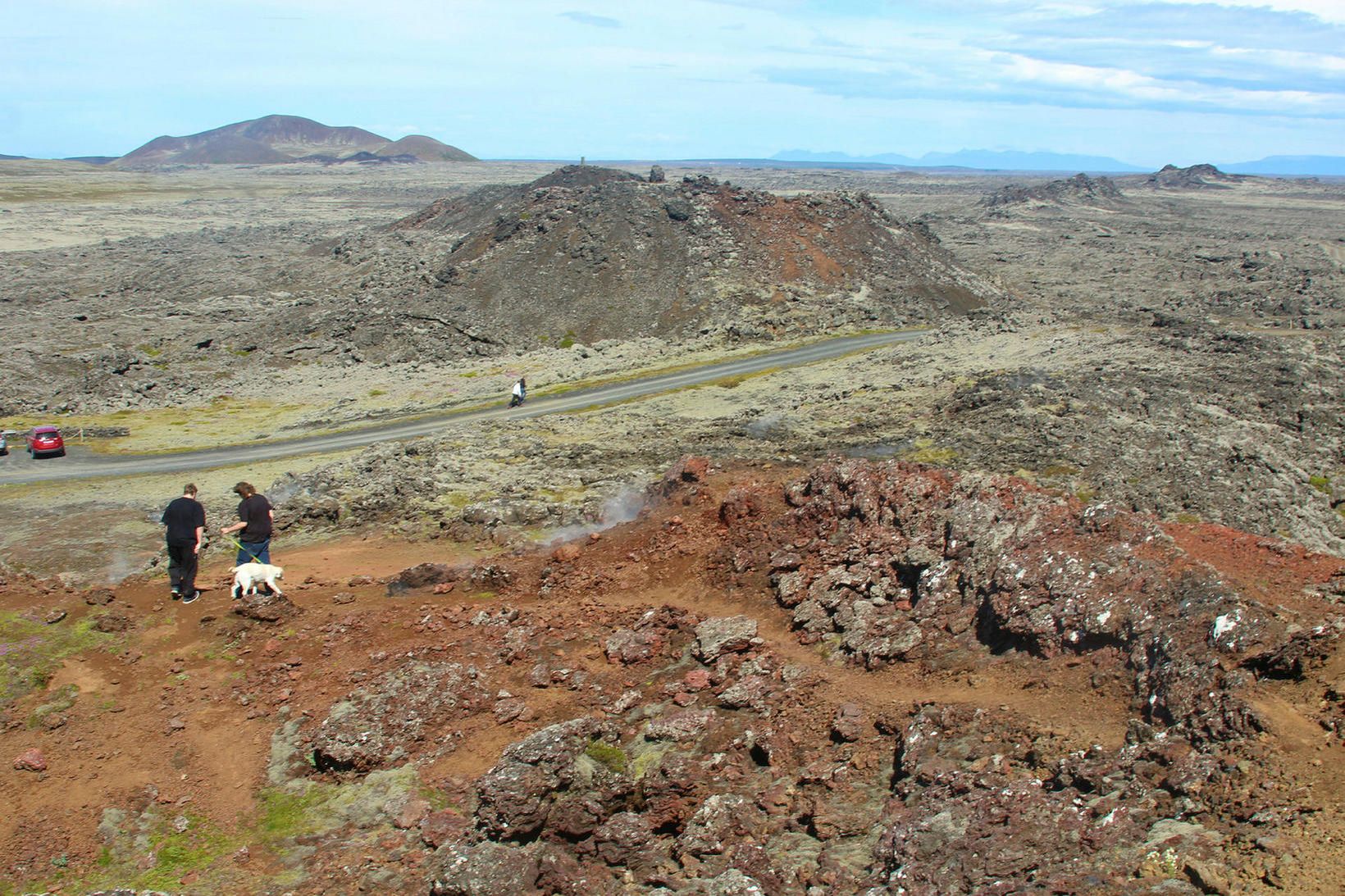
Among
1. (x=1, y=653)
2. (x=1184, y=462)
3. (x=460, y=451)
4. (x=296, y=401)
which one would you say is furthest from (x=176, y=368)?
(x=1184, y=462)

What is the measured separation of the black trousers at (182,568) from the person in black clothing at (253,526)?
746 mm

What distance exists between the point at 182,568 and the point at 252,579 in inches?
50.8

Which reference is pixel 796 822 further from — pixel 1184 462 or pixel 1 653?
pixel 1184 462

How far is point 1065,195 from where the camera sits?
146 metres

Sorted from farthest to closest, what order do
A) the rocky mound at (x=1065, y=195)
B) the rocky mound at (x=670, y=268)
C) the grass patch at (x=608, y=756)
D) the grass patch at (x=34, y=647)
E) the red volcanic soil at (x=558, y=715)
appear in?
the rocky mound at (x=1065, y=195) → the rocky mound at (x=670, y=268) → the grass patch at (x=34, y=647) → the grass patch at (x=608, y=756) → the red volcanic soil at (x=558, y=715)

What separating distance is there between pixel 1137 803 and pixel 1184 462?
20491 mm

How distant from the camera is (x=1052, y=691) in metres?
11.5

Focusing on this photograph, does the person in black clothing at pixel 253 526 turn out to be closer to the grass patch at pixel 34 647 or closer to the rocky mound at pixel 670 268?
the grass patch at pixel 34 647

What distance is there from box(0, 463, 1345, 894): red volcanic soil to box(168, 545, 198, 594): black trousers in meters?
0.34

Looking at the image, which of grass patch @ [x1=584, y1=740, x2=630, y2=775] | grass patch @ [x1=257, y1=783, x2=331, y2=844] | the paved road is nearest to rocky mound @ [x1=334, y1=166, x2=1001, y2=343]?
the paved road

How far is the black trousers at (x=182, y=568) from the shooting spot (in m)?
16.4

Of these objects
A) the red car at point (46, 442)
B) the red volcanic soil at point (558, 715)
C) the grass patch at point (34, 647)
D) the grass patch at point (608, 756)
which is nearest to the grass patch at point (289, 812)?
the red volcanic soil at point (558, 715)

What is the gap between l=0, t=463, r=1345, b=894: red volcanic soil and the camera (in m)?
9.68

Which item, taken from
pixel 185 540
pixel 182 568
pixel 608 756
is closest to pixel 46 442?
pixel 182 568
